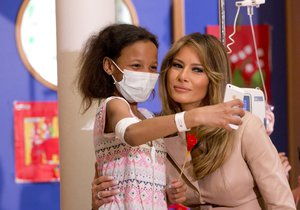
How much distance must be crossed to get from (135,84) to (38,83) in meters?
1.61

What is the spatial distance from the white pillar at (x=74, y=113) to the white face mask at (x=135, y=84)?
57cm

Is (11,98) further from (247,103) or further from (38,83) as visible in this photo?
(247,103)

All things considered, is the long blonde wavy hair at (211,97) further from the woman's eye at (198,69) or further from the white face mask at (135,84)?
the white face mask at (135,84)

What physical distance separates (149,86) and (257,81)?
149 centimetres

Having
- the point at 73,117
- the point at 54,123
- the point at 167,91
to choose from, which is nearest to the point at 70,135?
the point at 73,117

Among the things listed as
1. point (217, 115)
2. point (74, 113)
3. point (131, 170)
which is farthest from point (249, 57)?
point (217, 115)

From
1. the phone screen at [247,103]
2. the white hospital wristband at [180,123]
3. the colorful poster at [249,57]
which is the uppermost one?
the colorful poster at [249,57]

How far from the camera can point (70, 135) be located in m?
1.98

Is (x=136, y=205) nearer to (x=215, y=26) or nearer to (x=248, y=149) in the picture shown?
(x=248, y=149)

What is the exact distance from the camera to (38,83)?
2.91 m

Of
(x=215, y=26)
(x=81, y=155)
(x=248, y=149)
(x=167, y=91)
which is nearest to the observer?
(x=248, y=149)

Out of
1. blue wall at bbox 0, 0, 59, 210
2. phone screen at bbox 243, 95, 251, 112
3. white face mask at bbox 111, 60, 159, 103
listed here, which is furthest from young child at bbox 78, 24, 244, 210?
blue wall at bbox 0, 0, 59, 210

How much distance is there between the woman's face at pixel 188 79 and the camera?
152 cm

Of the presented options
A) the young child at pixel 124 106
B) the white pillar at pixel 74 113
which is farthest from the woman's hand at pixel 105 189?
the white pillar at pixel 74 113
